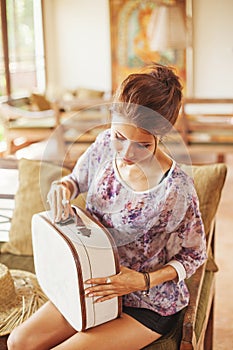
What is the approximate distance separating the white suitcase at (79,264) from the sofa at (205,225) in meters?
0.15

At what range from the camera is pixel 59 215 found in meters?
1.18

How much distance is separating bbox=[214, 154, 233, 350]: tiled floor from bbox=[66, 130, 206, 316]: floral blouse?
693 mm

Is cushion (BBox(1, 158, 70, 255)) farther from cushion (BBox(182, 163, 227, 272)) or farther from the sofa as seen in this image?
cushion (BBox(182, 163, 227, 272))

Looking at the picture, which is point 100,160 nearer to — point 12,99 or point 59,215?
point 59,215

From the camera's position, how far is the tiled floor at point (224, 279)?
5.98ft

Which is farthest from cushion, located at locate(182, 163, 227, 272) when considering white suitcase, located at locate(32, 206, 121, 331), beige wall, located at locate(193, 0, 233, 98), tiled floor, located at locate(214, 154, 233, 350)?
beige wall, located at locate(193, 0, 233, 98)

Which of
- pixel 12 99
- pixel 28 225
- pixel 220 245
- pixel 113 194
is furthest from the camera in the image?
pixel 12 99

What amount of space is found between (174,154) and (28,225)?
0.56 m

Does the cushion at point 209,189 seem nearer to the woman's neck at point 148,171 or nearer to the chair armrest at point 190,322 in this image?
the chair armrest at point 190,322

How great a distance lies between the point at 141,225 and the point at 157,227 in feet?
0.11

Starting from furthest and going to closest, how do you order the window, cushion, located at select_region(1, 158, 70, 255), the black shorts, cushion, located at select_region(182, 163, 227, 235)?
1. the window
2. cushion, located at select_region(1, 158, 70, 255)
3. cushion, located at select_region(182, 163, 227, 235)
4. the black shorts

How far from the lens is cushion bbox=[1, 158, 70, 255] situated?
5.24 ft

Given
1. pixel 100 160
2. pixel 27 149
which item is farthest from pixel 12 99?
pixel 100 160

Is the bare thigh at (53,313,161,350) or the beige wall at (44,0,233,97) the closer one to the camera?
the bare thigh at (53,313,161,350)
